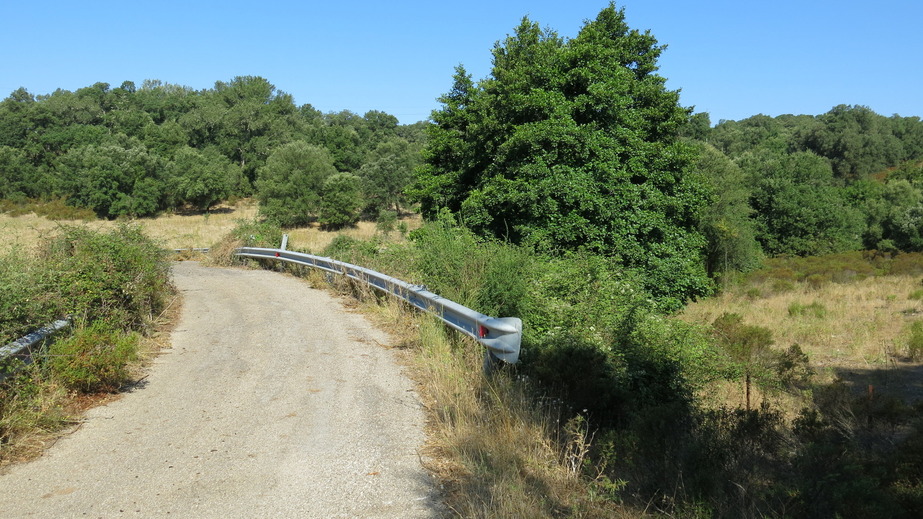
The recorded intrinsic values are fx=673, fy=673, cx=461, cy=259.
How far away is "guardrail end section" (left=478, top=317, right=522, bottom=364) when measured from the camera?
6.33 metres

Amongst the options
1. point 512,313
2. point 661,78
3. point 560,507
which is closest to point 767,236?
point 661,78

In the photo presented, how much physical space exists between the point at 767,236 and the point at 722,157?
16.3 meters

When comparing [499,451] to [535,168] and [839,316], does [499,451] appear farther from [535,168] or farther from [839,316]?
[839,316]

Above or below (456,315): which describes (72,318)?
below

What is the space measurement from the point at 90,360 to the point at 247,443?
7.16ft

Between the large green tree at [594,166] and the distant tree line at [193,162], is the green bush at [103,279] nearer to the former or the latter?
the large green tree at [594,166]

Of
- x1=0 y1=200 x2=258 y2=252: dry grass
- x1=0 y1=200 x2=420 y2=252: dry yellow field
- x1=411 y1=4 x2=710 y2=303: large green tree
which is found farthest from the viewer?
x1=0 y1=200 x2=420 y2=252: dry yellow field

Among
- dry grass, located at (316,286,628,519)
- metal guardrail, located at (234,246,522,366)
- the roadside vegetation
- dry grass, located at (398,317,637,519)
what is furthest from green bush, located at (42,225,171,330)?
dry grass, located at (398,317,637,519)

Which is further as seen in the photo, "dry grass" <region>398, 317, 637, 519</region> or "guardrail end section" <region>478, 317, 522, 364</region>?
"guardrail end section" <region>478, 317, 522, 364</region>

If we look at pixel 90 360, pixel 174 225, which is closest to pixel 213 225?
pixel 174 225

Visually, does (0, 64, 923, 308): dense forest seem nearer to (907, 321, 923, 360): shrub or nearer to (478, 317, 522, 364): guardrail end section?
(907, 321, 923, 360): shrub

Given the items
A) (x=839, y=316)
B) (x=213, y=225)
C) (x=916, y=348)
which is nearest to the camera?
(x=916, y=348)

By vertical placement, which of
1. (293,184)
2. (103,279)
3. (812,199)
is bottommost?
(103,279)

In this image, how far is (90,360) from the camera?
6.45 metres
